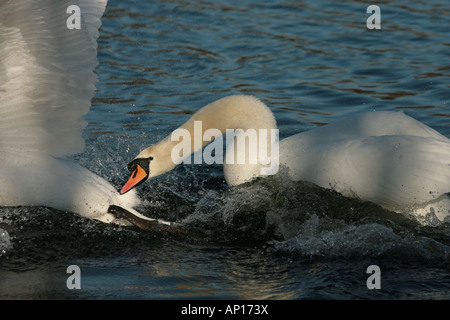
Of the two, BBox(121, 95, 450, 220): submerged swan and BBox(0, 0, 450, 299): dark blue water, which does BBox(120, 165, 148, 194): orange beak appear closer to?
BBox(121, 95, 450, 220): submerged swan

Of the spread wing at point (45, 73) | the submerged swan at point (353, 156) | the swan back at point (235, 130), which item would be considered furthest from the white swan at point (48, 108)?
the swan back at point (235, 130)

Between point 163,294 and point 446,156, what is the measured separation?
76.8 inches

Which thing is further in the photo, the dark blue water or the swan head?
the swan head

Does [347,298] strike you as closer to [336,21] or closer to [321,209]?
[321,209]

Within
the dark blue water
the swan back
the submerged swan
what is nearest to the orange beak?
the submerged swan

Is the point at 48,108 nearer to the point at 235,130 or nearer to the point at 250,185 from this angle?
the point at 235,130

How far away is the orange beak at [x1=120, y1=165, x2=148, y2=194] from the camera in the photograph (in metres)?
5.37

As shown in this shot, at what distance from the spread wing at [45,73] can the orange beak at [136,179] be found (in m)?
0.40

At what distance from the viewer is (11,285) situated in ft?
14.4

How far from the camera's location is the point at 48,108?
5.09 metres

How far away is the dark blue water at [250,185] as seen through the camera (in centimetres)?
448
